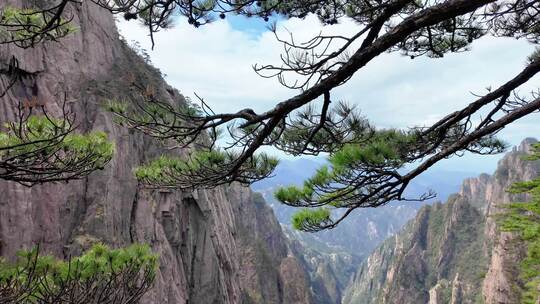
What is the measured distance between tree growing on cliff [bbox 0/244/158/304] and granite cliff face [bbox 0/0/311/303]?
5601mm

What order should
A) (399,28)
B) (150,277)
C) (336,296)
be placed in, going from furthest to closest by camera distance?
(336,296), (150,277), (399,28)

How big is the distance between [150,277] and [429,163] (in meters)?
4.75

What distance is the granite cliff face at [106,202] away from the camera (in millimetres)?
11070

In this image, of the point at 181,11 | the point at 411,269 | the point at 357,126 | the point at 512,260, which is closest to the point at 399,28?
the point at 357,126

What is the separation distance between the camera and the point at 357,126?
340 centimetres

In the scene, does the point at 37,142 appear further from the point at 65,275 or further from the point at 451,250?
the point at 451,250

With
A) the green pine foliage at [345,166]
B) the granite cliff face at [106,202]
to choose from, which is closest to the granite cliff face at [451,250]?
the granite cliff face at [106,202]

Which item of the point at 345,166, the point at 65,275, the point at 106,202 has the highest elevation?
the point at 345,166

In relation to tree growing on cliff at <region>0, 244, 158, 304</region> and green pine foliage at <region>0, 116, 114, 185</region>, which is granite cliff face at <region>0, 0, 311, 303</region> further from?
green pine foliage at <region>0, 116, 114, 185</region>

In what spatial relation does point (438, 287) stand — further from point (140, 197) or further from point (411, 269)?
point (140, 197)

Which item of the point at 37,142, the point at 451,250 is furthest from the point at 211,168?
the point at 451,250

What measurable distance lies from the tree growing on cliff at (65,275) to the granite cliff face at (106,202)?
18.4 feet

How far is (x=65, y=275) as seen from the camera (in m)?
5.07

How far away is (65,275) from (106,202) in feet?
29.1
